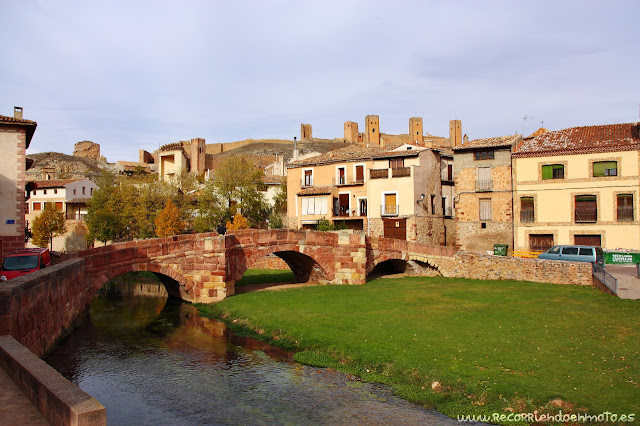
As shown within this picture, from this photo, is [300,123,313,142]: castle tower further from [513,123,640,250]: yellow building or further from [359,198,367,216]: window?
[513,123,640,250]: yellow building

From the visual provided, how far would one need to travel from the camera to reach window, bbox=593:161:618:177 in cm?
3266

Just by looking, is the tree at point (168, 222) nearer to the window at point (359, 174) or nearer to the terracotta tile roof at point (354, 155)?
the terracotta tile roof at point (354, 155)

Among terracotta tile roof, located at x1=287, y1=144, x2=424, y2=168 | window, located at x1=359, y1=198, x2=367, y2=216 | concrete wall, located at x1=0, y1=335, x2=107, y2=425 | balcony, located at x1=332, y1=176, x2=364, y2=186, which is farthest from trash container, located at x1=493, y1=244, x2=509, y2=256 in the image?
concrete wall, located at x1=0, y1=335, x2=107, y2=425

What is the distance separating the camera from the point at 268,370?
13.7 meters

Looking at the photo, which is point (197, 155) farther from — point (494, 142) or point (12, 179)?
point (12, 179)

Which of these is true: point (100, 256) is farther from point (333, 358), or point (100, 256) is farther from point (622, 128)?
point (622, 128)

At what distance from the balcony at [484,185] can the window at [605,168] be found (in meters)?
6.56

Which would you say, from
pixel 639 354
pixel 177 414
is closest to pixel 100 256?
pixel 177 414

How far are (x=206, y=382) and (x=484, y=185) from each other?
28992 millimetres

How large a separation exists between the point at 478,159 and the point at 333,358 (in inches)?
1072

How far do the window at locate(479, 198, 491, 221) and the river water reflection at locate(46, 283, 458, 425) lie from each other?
23781 mm

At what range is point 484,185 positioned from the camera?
37.1m

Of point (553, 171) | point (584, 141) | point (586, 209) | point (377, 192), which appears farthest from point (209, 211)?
point (584, 141)

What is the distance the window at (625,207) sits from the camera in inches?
1265
